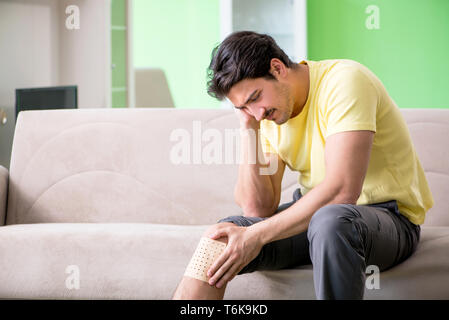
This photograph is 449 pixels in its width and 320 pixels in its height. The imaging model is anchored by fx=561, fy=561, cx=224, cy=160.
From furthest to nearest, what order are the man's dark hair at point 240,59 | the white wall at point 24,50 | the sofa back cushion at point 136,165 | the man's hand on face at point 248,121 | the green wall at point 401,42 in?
the green wall at point 401,42 → the white wall at point 24,50 → the sofa back cushion at point 136,165 → the man's hand on face at point 248,121 → the man's dark hair at point 240,59

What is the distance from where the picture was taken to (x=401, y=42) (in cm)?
461

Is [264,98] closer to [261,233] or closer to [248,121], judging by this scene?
[248,121]

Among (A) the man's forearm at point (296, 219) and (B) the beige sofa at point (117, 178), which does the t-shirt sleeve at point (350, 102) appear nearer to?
(A) the man's forearm at point (296, 219)

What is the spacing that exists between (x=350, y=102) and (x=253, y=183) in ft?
1.29

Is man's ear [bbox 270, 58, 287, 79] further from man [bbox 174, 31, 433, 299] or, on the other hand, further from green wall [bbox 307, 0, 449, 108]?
green wall [bbox 307, 0, 449, 108]

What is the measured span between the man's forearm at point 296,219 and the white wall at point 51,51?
310 cm

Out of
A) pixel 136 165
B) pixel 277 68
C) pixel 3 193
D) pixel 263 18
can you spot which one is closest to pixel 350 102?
pixel 277 68

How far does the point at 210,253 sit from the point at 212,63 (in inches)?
18.4

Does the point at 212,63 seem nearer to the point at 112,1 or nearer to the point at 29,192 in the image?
the point at 29,192

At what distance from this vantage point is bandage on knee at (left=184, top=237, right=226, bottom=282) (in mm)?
1188

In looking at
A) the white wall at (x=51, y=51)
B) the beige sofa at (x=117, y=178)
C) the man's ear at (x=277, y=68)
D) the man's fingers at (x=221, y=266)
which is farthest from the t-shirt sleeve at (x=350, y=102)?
the white wall at (x=51, y=51)

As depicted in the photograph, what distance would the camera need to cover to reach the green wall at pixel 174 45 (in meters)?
5.23
